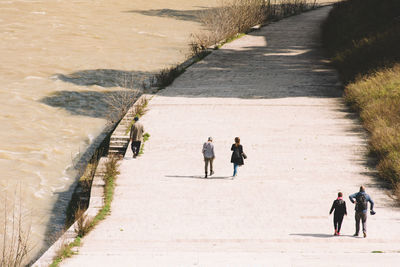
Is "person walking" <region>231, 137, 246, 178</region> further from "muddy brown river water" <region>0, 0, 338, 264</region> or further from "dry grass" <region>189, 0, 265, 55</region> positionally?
"dry grass" <region>189, 0, 265, 55</region>

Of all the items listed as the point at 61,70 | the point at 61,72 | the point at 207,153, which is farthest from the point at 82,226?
the point at 61,70

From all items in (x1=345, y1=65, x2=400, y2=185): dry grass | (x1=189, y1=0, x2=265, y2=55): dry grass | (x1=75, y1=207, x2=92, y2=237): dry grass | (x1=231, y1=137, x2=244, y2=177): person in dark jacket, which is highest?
(x1=189, y1=0, x2=265, y2=55): dry grass

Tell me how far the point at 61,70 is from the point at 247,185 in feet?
56.4

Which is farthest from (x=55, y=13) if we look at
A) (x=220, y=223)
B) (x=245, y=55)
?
(x=220, y=223)

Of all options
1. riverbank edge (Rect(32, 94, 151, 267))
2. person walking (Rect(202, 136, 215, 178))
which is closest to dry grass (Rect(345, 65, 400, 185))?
person walking (Rect(202, 136, 215, 178))

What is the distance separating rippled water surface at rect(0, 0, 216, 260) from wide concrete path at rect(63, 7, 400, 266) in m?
2.43

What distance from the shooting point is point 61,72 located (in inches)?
1115

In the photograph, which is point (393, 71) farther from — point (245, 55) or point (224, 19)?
point (224, 19)

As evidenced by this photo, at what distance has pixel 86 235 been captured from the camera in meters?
10.7

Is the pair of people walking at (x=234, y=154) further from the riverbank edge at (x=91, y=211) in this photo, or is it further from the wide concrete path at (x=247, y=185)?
the riverbank edge at (x=91, y=211)

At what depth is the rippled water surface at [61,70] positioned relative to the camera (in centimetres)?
1646

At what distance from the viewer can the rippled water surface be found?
16.5 meters

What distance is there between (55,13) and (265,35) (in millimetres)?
15090

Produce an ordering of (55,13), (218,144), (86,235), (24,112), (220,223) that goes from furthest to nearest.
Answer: (55,13) → (24,112) → (218,144) → (220,223) → (86,235)
